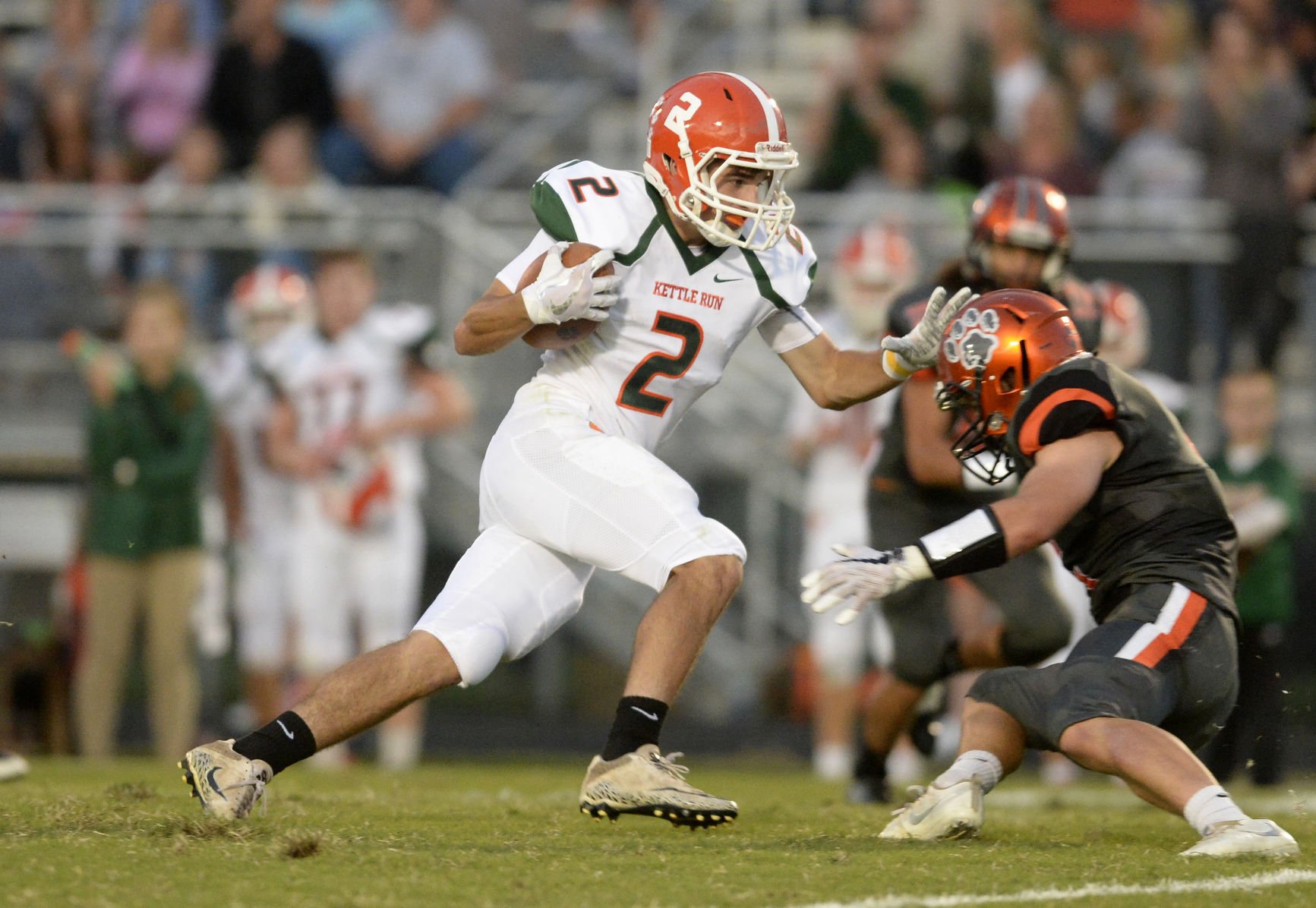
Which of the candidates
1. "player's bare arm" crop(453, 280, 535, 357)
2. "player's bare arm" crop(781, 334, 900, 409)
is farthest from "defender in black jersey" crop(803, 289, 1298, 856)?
"player's bare arm" crop(453, 280, 535, 357)

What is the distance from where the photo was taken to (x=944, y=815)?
4.25 metres

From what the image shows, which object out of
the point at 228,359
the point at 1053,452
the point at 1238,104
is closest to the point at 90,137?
the point at 228,359

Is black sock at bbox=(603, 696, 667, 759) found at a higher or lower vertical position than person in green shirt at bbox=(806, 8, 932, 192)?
lower

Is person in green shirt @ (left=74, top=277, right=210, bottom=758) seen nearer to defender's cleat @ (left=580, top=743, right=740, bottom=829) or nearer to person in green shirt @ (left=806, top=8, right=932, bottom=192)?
person in green shirt @ (left=806, top=8, right=932, bottom=192)

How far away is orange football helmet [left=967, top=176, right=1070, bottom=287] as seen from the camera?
5895 millimetres

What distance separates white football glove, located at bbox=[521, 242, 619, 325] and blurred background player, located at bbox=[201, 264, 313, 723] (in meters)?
4.82

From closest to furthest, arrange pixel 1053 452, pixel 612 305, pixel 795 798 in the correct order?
pixel 1053 452
pixel 612 305
pixel 795 798

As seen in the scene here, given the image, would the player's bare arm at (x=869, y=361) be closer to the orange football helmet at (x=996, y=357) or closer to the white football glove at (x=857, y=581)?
the orange football helmet at (x=996, y=357)

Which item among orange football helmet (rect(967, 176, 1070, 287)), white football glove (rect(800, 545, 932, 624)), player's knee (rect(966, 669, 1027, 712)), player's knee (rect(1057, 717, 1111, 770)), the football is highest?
orange football helmet (rect(967, 176, 1070, 287))

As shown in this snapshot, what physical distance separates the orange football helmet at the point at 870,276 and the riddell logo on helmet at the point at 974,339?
4.11 metres

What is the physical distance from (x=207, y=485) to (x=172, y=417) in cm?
108

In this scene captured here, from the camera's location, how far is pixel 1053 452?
4.22m

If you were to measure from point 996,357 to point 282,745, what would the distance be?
1.87 meters

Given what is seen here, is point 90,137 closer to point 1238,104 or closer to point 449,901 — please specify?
point 1238,104
